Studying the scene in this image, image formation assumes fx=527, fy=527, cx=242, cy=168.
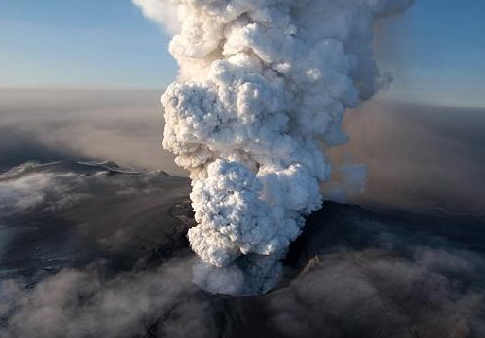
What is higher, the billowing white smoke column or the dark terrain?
the billowing white smoke column

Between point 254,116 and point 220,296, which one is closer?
point 220,296

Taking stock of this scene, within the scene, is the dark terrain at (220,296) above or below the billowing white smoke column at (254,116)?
below

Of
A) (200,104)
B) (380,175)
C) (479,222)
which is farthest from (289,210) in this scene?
(380,175)

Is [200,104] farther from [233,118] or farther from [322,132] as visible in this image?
[322,132]

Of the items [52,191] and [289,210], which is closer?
[289,210]

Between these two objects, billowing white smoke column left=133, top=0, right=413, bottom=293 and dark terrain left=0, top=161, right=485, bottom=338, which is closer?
dark terrain left=0, top=161, right=485, bottom=338

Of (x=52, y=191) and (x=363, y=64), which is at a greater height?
(x=363, y=64)

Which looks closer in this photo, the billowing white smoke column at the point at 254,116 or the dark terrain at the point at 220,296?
the dark terrain at the point at 220,296

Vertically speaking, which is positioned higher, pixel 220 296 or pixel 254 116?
pixel 254 116
